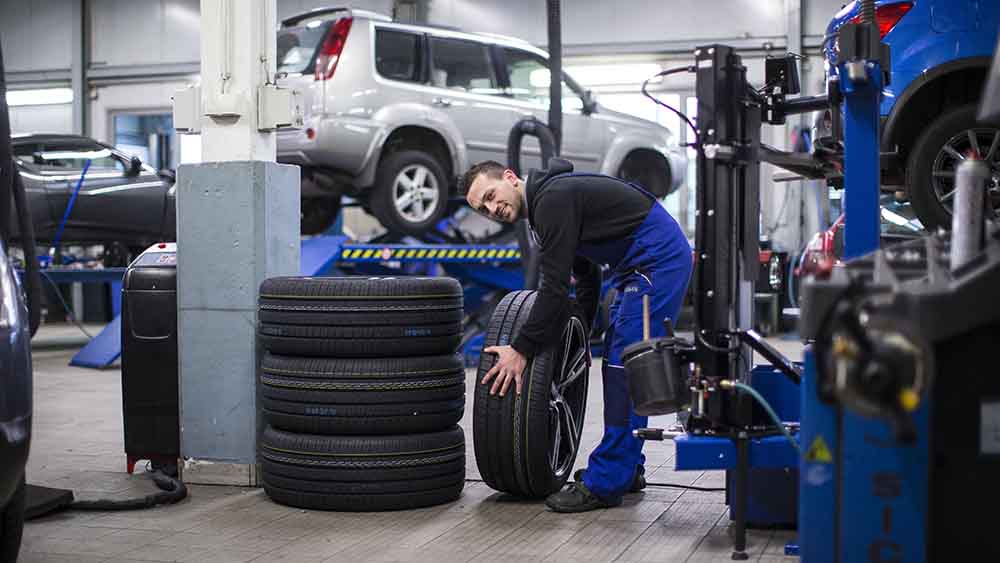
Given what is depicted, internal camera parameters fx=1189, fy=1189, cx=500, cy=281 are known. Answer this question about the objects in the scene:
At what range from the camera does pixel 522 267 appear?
10.6 meters

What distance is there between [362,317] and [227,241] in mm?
916

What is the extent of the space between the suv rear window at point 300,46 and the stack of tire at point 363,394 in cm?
494

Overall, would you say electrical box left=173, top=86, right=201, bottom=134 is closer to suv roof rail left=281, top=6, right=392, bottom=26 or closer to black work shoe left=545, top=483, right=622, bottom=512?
black work shoe left=545, top=483, right=622, bottom=512

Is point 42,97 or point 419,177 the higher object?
point 42,97

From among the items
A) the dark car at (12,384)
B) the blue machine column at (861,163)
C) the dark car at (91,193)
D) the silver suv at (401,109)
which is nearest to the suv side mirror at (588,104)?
the silver suv at (401,109)

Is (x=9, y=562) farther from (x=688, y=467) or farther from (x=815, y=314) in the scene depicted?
(x=815, y=314)

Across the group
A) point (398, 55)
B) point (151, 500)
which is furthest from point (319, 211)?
point (151, 500)

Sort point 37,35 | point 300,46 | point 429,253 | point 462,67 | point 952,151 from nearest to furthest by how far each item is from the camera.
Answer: point 952,151 → point 300,46 → point 429,253 → point 462,67 → point 37,35

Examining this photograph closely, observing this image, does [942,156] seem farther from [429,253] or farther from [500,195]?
[429,253]

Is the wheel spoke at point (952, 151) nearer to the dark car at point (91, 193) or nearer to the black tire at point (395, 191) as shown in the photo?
the black tire at point (395, 191)

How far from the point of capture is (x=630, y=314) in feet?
15.2

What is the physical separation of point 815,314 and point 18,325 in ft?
6.89

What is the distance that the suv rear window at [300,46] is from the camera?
9.43m

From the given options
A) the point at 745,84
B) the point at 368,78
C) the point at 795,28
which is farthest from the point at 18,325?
the point at 795,28
